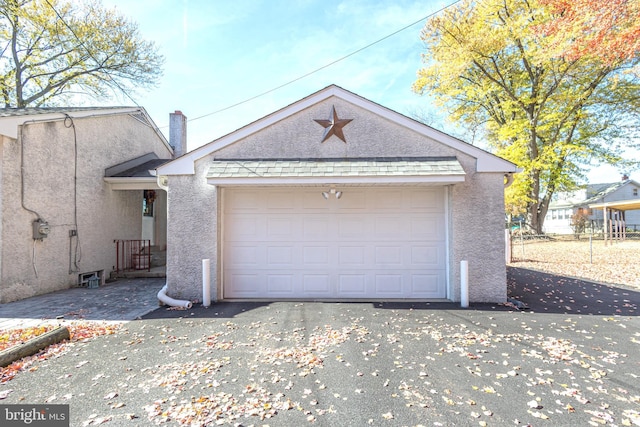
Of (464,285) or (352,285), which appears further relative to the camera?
(352,285)

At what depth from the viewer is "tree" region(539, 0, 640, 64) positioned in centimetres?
1111

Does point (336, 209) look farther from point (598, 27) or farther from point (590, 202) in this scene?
point (590, 202)

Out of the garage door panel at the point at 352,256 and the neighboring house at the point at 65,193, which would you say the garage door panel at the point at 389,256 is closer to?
the garage door panel at the point at 352,256

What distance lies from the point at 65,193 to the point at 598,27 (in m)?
19.8

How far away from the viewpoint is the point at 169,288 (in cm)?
674

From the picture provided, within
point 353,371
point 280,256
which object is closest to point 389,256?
point 280,256

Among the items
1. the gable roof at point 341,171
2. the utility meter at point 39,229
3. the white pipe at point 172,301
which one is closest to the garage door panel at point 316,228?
the gable roof at point 341,171

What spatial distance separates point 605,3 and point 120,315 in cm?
1820

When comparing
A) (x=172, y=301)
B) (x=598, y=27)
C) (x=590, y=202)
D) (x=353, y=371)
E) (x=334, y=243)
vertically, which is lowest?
(x=353, y=371)

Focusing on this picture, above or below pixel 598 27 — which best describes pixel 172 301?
below

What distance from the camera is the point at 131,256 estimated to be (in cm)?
1116

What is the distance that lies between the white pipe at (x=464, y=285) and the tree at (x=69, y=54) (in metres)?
18.6

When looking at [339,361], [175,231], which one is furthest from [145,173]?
[339,361]

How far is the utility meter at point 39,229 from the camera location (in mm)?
7527
